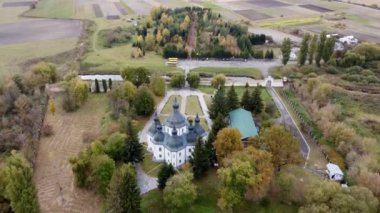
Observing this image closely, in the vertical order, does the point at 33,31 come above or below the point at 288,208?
above

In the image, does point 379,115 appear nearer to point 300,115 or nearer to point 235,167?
point 300,115

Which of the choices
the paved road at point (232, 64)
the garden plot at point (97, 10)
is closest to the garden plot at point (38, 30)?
the garden plot at point (97, 10)

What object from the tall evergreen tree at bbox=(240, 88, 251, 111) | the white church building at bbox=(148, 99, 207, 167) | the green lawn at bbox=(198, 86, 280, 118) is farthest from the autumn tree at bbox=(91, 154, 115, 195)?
the green lawn at bbox=(198, 86, 280, 118)

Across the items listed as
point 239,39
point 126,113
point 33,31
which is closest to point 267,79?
point 239,39

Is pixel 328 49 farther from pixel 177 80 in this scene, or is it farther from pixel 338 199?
pixel 338 199

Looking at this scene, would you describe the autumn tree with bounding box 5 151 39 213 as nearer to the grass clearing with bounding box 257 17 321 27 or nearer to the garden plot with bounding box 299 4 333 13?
the grass clearing with bounding box 257 17 321 27

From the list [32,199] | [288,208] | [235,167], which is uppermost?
[235,167]

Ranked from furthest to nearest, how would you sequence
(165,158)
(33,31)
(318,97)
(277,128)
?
(33,31), (318,97), (165,158), (277,128)
